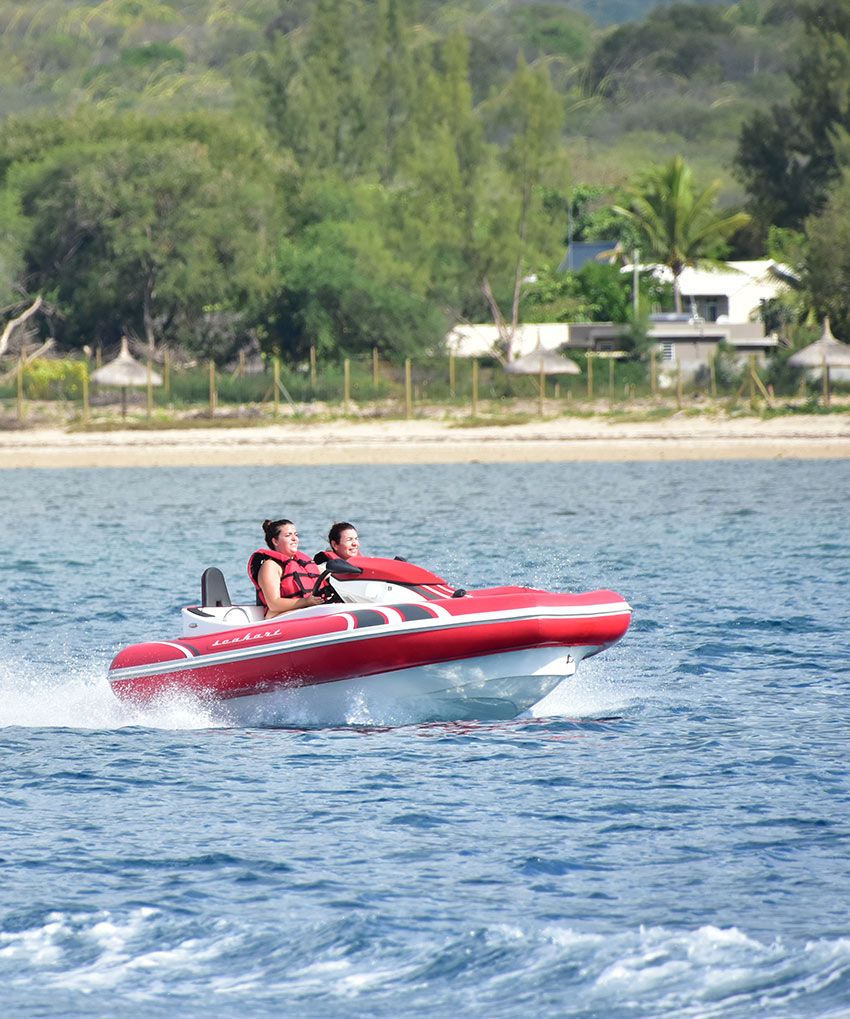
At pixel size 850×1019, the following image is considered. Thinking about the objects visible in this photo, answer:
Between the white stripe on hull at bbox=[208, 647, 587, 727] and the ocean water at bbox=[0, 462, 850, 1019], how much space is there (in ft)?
0.40

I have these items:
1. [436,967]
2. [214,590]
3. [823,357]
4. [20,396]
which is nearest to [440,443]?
[823,357]

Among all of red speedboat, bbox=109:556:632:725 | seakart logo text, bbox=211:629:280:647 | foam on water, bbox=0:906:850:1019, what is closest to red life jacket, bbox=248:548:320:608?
red speedboat, bbox=109:556:632:725

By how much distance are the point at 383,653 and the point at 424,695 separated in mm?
487

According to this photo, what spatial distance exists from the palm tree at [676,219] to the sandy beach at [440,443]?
20.8 m

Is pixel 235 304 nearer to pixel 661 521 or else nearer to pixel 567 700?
pixel 661 521

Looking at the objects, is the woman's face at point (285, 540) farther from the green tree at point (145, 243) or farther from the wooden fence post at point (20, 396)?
the green tree at point (145, 243)

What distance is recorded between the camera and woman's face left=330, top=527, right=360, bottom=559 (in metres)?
11.7

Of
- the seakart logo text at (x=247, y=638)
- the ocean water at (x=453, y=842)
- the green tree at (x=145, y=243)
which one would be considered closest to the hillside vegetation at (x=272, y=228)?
the green tree at (x=145, y=243)

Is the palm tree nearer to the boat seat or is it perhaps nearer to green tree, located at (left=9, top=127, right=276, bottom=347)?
green tree, located at (left=9, top=127, right=276, bottom=347)

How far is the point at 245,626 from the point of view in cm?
1164

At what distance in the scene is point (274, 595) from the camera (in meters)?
11.8

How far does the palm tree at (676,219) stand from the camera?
61094 millimetres

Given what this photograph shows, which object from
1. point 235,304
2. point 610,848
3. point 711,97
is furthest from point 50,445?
point 711,97

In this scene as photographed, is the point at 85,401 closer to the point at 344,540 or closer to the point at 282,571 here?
the point at 282,571
